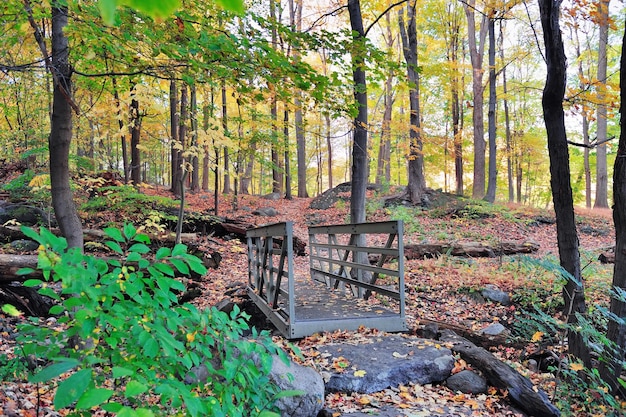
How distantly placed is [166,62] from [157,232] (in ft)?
15.9

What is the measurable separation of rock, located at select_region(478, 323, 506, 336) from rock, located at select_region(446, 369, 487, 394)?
6.62ft

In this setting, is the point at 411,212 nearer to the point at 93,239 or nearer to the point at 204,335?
the point at 93,239

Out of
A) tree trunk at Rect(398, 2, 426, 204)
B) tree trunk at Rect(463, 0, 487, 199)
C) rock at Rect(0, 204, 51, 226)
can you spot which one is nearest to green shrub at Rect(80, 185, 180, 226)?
rock at Rect(0, 204, 51, 226)

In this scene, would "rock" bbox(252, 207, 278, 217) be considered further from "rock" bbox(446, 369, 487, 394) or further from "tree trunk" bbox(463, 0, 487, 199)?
"rock" bbox(446, 369, 487, 394)

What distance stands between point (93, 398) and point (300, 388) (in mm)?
2145

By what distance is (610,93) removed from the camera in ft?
15.2

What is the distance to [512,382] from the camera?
3434 mm

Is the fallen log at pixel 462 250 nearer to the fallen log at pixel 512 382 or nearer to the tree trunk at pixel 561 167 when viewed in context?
the tree trunk at pixel 561 167

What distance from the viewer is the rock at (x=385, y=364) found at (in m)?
3.48

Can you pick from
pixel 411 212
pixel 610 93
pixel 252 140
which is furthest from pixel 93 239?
pixel 411 212

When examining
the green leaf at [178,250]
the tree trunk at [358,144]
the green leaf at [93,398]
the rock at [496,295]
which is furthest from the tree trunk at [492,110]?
the green leaf at [93,398]

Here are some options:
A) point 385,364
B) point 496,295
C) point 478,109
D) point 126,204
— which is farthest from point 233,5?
point 478,109

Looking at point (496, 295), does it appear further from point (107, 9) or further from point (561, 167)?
point (107, 9)

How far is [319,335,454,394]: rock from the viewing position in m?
3.48
